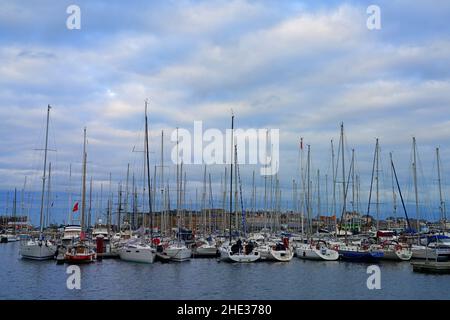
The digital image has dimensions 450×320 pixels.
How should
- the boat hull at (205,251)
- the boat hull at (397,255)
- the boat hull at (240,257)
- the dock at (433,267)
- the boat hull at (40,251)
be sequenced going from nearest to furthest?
the dock at (433,267)
the boat hull at (240,257)
the boat hull at (40,251)
the boat hull at (397,255)
the boat hull at (205,251)

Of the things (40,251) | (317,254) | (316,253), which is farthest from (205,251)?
(40,251)

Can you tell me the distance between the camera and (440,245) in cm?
5962

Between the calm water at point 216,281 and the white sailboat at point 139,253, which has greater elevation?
the white sailboat at point 139,253

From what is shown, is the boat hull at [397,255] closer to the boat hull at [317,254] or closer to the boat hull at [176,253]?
the boat hull at [317,254]

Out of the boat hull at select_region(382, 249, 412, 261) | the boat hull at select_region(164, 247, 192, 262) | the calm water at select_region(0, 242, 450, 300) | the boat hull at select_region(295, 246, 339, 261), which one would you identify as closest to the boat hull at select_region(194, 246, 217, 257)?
the boat hull at select_region(164, 247, 192, 262)

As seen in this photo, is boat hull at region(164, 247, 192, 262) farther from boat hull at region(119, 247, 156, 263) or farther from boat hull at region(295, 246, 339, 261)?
boat hull at region(295, 246, 339, 261)

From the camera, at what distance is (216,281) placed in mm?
43094

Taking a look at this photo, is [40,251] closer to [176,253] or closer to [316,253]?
[176,253]

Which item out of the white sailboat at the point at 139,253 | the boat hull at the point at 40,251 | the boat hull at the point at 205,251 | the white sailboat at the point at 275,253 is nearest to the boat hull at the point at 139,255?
the white sailboat at the point at 139,253

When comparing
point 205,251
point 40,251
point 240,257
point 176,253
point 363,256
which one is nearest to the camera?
point 176,253

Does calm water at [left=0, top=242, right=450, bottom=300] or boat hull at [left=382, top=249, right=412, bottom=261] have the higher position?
boat hull at [left=382, top=249, right=412, bottom=261]

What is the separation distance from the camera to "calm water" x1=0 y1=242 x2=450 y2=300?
119ft

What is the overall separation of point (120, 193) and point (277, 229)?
3118 cm

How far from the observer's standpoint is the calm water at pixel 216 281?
119 feet
